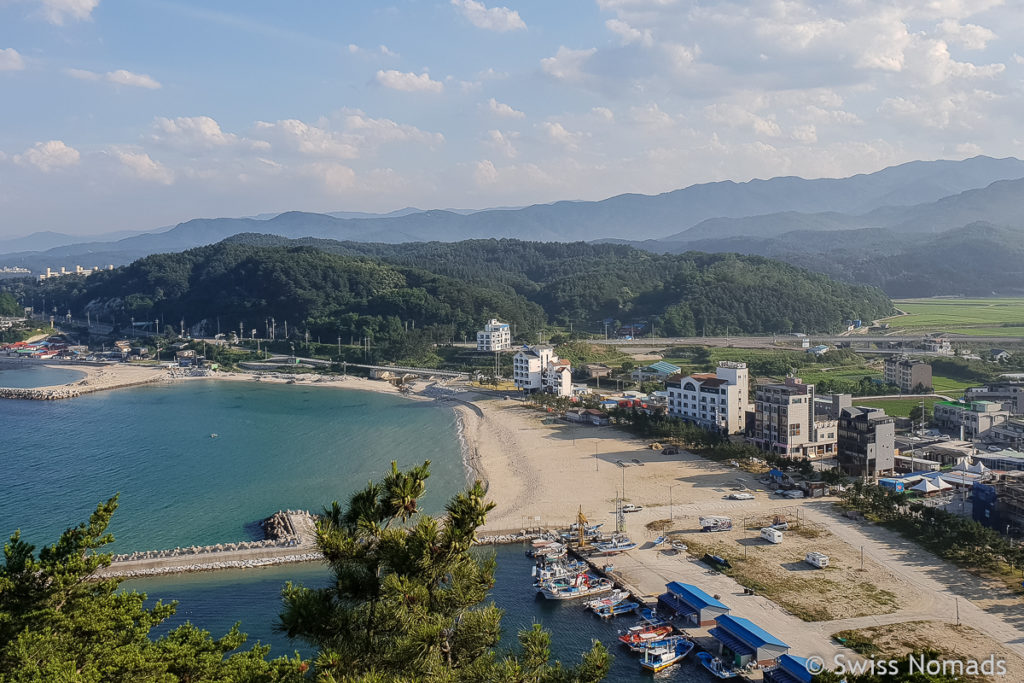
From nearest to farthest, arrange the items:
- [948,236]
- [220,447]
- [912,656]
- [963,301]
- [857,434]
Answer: [912,656] < [857,434] < [220,447] < [963,301] < [948,236]

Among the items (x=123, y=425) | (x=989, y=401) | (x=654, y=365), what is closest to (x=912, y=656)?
(x=989, y=401)

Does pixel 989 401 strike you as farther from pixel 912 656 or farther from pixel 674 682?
pixel 912 656

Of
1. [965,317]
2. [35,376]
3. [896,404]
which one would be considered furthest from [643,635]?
[965,317]

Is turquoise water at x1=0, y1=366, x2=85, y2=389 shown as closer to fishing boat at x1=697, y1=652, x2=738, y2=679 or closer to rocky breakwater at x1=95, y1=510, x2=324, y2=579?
rocky breakwater at x1=95, y1=510, x2=324, y2=579

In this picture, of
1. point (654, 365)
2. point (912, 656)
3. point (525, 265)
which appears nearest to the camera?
point (912, 656)

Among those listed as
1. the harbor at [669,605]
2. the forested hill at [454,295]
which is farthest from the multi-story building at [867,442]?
the forested hill at [454,295]

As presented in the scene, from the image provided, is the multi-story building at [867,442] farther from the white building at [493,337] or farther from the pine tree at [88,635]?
the white building at [493,337]

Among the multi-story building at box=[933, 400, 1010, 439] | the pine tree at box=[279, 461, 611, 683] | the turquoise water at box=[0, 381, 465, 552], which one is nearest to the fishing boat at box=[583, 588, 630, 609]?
the turquoise water at box=[0, 381, 465, 552]
